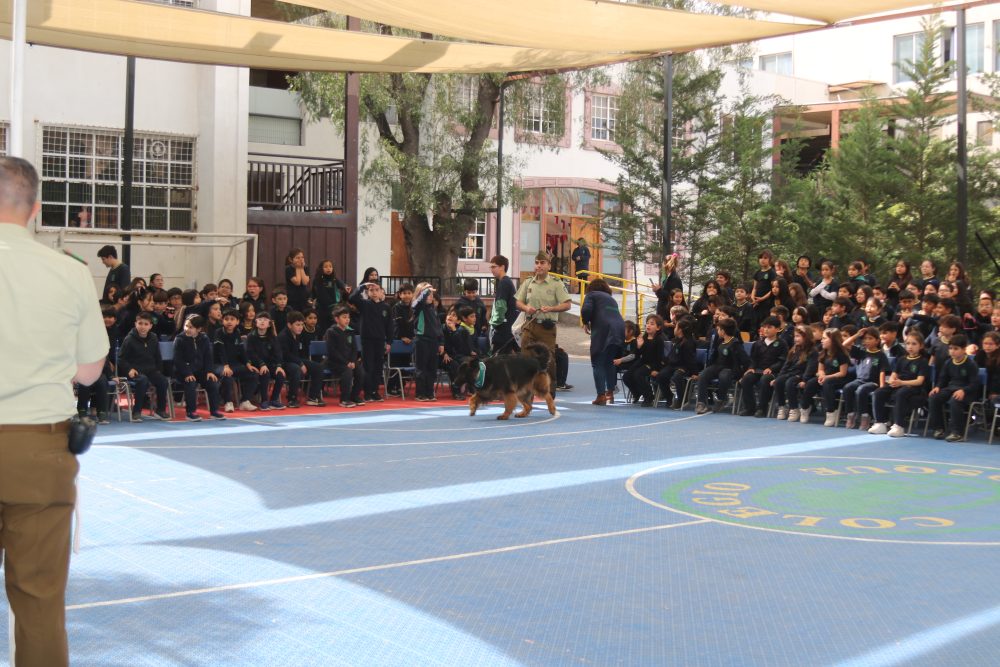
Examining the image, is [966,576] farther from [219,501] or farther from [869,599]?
[219,501]

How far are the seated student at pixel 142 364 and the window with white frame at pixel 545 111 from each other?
15.7m

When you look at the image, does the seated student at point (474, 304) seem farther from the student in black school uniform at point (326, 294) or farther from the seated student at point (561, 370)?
Result: the student in black school uniform at point (326, 294)

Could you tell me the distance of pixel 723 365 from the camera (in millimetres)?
14977

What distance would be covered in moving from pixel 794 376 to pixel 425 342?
199 inches

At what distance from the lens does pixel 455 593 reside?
6.14 m

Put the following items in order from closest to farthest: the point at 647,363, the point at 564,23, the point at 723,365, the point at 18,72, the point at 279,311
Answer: the point at 18,72, the point at 564,23, the point at 723,365, the point at 279,311, the point at 647,363

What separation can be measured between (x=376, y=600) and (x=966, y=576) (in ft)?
11.4

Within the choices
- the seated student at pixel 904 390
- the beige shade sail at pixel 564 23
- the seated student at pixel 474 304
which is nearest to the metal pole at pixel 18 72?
the beige shade sail at pixel 564 23

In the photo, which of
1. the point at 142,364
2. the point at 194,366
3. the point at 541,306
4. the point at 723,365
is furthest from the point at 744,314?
the point at 142,364

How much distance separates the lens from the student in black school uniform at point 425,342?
15812 mm

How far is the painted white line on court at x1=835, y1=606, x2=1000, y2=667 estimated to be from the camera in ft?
16.8

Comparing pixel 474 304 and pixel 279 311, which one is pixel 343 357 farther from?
pixel 474 304

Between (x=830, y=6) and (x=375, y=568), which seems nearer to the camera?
(x=375, y=568)

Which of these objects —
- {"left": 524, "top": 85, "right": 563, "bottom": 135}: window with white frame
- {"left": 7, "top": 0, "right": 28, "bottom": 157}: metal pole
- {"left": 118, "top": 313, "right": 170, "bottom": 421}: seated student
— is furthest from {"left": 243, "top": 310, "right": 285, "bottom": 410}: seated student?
{"left": 524, "top": 85, "right": 563, "bottom": 135}: window with white frame
